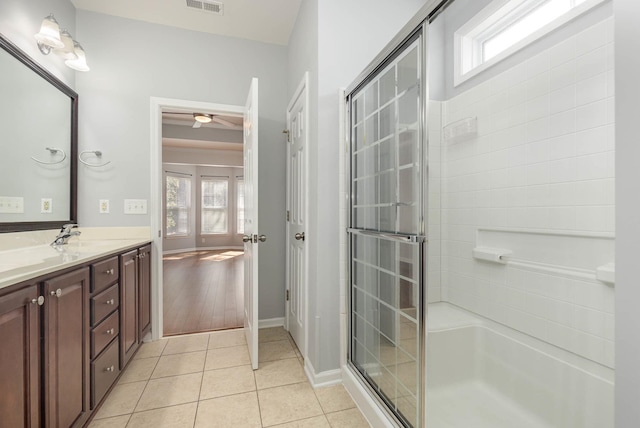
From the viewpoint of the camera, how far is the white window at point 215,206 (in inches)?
319

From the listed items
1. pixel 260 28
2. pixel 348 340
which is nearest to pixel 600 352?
pixel 348 340

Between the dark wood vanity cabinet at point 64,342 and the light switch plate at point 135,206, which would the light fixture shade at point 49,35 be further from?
the dark wood vanity cabinet at point 64,342

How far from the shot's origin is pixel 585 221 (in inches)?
55.3

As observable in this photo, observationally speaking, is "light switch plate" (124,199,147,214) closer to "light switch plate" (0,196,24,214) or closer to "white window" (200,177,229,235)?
"light switch plate" (0,196,24,214)

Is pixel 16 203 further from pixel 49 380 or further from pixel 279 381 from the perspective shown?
pixel 279 381

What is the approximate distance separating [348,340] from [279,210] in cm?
142

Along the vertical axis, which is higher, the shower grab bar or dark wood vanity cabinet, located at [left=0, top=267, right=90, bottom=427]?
the shower grab bar

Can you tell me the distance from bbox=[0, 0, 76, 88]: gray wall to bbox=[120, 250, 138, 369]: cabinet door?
4.72 feet

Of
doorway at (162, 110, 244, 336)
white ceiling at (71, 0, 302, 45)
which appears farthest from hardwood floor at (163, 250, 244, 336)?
white ceiling at (71, 0, 302, 45)

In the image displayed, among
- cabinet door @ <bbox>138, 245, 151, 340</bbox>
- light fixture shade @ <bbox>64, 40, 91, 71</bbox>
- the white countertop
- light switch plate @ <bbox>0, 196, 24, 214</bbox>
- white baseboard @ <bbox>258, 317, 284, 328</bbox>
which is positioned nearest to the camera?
the white countertop

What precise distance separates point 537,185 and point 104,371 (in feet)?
8.66

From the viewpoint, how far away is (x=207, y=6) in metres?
2.31

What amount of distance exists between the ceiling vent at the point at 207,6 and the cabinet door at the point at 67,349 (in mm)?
2111

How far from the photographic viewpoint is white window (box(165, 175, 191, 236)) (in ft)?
24.2
